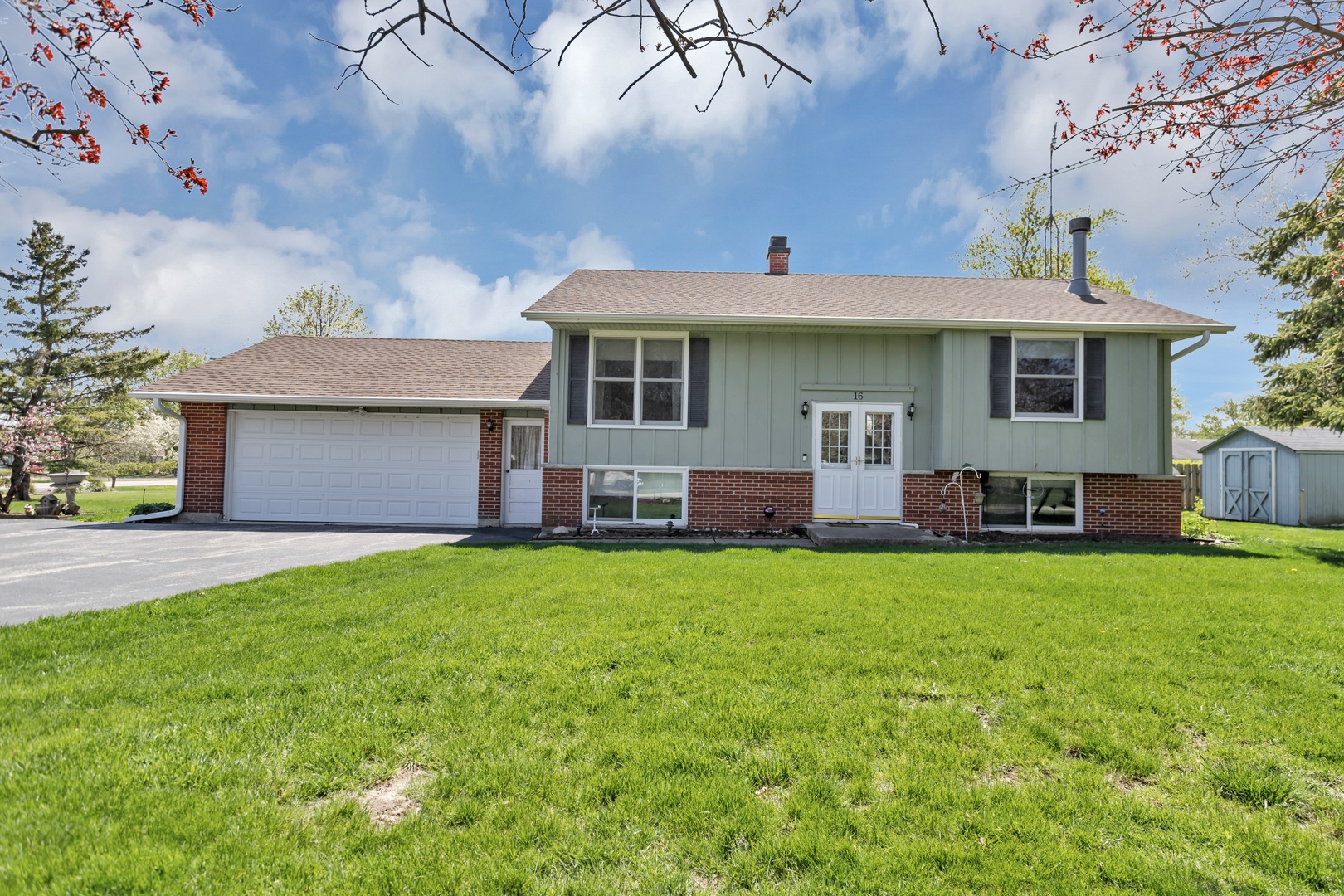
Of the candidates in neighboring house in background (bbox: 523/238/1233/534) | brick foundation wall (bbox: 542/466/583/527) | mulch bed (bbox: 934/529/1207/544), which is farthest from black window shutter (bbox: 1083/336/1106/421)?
brick foundation wall (bbox: 542/466/583/527)

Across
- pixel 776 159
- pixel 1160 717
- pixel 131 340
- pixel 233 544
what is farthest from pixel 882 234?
pixel 131 340

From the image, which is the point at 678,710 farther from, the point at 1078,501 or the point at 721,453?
the point at 1078,501

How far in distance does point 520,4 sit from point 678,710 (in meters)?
3.13

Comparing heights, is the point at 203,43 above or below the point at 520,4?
above

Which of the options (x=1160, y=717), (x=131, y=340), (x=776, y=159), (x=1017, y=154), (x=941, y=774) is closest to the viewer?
(x=941, y=774)

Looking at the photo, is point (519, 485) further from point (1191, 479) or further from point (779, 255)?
point (1191, 479)

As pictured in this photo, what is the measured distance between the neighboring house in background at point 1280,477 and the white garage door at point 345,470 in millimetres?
20558

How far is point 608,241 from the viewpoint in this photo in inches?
430

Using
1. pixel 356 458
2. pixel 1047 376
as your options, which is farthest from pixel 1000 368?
pixel 356 458

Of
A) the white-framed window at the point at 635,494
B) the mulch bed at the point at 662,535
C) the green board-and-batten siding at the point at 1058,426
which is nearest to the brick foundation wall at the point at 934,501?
the green board-and-batten siding at the point at 1058,426

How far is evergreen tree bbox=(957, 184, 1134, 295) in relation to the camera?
22.1 metres

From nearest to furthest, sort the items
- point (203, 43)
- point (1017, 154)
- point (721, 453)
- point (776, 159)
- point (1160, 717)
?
point (1160, 717) → point (203, 43) → point (1017, 154) → point (776, 159) → point (721, 453)

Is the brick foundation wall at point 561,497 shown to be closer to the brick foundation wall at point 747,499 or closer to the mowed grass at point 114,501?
the brick foundation wall at point 747,499

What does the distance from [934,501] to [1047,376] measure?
2.73 m
